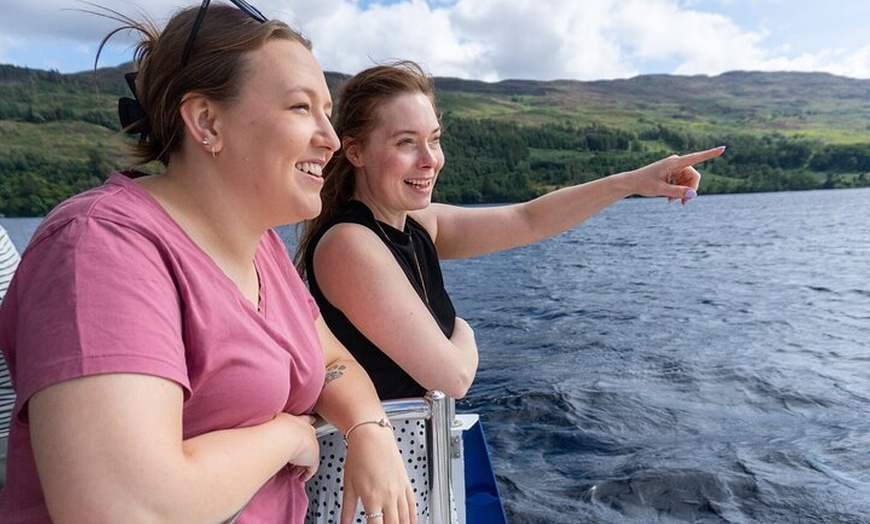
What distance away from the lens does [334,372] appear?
1.47m

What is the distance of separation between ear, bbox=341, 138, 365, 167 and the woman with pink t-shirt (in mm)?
699

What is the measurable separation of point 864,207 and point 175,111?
4812cm

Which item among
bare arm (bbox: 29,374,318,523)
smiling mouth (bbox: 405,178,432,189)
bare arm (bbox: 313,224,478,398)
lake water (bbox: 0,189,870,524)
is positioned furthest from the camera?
lake water (bbox: 0,189,870,524)

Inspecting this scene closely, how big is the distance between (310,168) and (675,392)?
6.52 metres

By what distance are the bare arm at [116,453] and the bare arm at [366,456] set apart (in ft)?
1.35

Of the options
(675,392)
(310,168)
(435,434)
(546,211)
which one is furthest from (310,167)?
(675,392)

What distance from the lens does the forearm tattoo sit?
1446mm

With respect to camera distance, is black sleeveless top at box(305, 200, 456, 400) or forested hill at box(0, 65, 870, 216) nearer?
black sleeveless top at box(305, 200, 456, 400)

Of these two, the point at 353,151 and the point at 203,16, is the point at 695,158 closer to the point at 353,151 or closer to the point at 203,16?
the point at 353,151

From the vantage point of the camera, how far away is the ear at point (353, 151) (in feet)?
6.77

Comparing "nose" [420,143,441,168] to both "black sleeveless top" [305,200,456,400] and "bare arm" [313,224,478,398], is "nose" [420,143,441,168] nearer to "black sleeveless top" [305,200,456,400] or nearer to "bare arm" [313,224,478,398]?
"black sleeveless top" [305,200,456,400]

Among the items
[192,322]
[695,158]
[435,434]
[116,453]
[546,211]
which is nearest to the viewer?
[116,453]

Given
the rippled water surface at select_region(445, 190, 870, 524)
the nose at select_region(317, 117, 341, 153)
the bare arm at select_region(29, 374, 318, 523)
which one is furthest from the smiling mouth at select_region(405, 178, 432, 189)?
the rippled water surface at select_region(445, 190, 870, 524)

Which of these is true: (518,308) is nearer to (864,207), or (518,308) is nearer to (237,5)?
(237,5)
